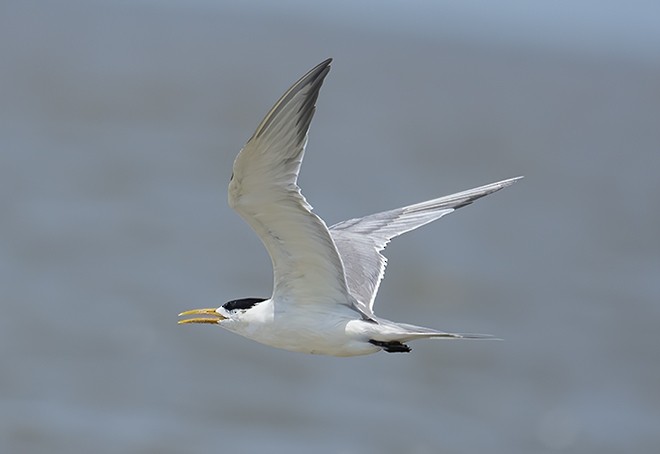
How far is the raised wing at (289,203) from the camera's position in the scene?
7605mm

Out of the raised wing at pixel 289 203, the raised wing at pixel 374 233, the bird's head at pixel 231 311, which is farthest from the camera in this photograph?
the raised wing at pixel 374 233

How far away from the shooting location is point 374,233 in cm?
992

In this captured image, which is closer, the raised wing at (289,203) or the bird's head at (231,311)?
the raised wing at (289,203)

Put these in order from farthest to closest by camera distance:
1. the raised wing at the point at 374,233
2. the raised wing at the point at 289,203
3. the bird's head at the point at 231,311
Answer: the raised wing at the point at 374,233 < the bird's head at the point at 231,311 < the raised wing at the point at 289,203

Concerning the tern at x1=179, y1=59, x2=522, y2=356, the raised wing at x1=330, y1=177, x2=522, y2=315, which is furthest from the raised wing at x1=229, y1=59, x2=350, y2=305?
the raised wing at x1=330, y1=177, x2=522, y2=315

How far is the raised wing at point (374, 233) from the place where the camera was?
929 centimetres

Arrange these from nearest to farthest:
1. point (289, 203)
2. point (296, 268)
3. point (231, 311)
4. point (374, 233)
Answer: point (289, 203)
point (296, 268)
point (231, 311)
point (374, 233)

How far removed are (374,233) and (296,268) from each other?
1.65 metres

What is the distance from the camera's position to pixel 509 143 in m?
32.8

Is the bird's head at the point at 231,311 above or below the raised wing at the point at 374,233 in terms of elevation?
below

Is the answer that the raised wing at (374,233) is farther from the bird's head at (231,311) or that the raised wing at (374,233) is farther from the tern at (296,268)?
the bird's head at (231,311)

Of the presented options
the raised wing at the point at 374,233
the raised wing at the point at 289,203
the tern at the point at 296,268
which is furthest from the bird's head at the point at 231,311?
the raised wing at the point at 374,233

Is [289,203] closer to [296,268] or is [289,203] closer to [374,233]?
[296,268]

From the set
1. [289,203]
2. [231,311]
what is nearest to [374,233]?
[231,311]
